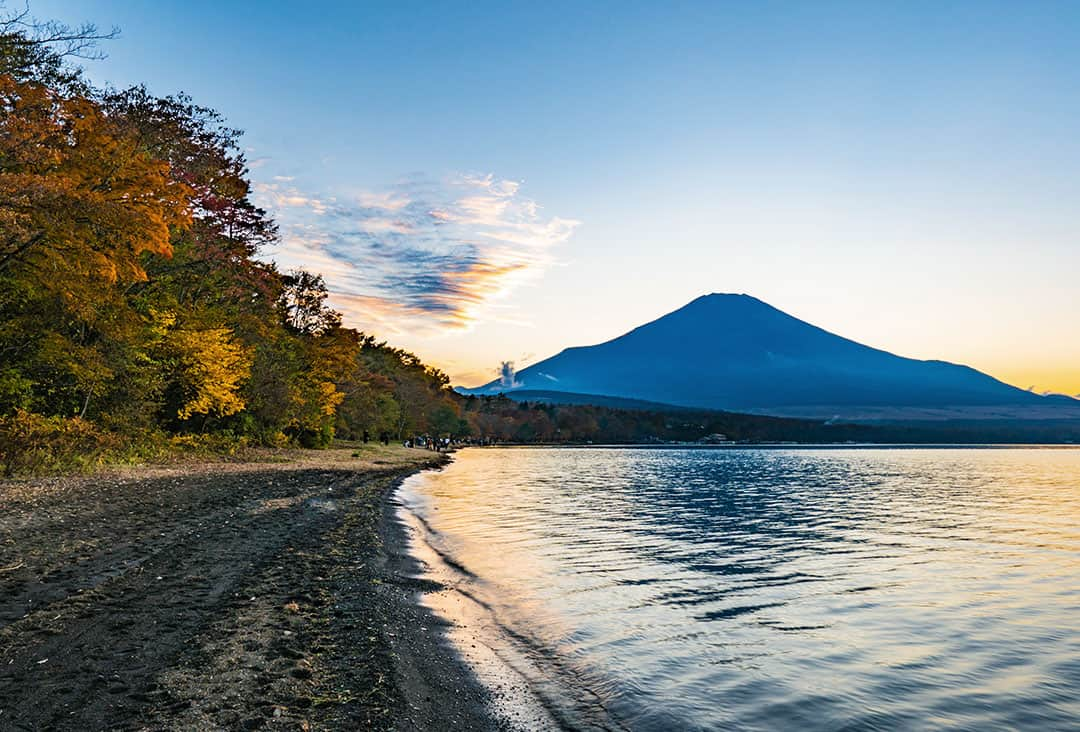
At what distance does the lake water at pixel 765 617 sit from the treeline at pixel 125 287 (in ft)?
51.5

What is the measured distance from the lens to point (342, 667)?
881 cm

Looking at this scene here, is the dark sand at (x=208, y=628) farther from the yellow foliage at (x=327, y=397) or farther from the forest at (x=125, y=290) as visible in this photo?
the yellow foliage at (x=327, y=397)

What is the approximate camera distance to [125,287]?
34938mm

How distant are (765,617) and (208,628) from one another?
1074cm

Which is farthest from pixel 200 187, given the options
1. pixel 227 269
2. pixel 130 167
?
pixel 130 167

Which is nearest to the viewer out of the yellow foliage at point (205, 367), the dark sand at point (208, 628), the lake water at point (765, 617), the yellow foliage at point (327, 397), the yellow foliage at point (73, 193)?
the dark sand at point (208, 628)

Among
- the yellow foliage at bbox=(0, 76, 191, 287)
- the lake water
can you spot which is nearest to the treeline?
the yellow foliage at bbox=(0, 76, 191, 287)

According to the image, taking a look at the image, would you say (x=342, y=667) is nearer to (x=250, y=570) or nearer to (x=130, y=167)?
(x=250, y=570)

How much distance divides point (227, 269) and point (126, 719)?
44.4 m

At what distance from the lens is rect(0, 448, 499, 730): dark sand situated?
7.08 meters

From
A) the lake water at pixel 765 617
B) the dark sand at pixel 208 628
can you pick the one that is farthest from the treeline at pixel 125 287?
the lake water at pixel 765 617

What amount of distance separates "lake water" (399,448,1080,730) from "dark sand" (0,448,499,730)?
4.65 feet

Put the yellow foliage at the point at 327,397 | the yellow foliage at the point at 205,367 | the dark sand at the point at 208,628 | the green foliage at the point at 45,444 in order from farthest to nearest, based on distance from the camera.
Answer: the yellow foliage at the point at 327,397
the yellow foliage at the point at 205,367
the green foliage at the point at 45,444
the dark sand at the point at 208,628

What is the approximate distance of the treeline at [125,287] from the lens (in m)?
22.8
